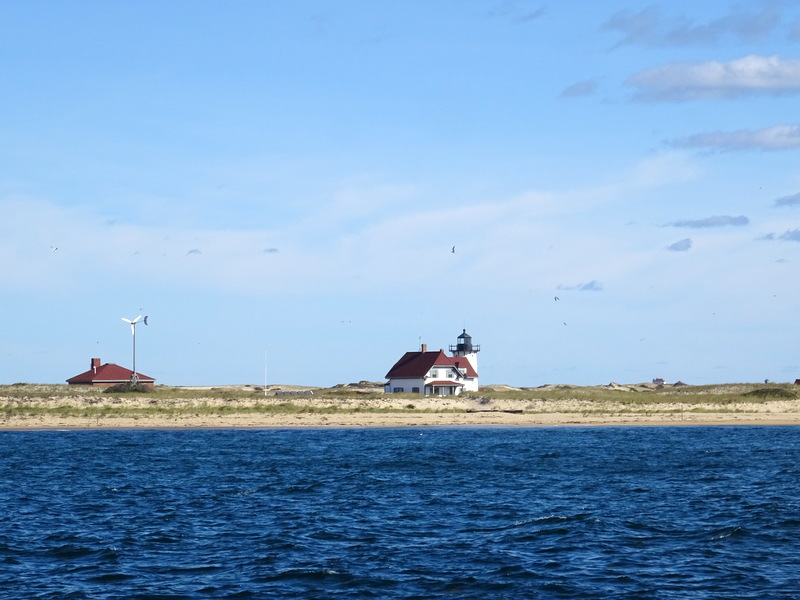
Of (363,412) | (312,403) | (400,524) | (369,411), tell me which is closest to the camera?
(400,524)

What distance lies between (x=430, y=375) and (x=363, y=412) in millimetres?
27875

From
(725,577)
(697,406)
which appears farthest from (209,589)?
(697,406)

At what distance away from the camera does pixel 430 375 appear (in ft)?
375

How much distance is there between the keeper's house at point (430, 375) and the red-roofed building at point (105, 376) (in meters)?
30.8

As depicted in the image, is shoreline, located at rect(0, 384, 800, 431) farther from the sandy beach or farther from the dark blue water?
the dark blue water

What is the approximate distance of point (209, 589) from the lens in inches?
788

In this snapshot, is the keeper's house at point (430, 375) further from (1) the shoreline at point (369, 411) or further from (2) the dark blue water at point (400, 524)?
(2) the dark blue water at point (400, 524)

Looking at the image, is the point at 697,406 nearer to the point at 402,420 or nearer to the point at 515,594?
the point at 402,420

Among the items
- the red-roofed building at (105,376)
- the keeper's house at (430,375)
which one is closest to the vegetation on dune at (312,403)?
the keeper's house at (430,375)

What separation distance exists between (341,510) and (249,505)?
11.4 ft

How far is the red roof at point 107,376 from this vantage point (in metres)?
119

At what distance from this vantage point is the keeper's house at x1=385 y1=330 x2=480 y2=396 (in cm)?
11419

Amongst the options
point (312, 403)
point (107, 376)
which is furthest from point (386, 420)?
point (107, 376)

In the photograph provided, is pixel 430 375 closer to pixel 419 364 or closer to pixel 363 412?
pixel 419 364
